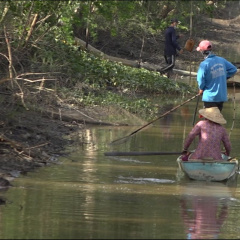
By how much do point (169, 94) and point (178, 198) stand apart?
12.3m

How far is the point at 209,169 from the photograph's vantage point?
11281mm

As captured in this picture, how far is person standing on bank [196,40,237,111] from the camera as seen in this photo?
12617mm

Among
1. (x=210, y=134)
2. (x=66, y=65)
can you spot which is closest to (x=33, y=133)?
(x=210, y=134)

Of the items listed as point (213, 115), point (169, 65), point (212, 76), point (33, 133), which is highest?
point (212, 76)

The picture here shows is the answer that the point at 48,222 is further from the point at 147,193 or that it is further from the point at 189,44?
the point at 189,44

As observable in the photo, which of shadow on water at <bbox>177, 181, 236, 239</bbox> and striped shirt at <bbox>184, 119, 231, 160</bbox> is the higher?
striped shirt at <bbox>184, 119, 231, 160</bbox>

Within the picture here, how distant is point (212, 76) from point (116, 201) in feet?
12.1

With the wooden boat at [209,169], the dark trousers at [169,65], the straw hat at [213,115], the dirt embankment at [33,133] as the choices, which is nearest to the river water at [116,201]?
the wooden boat at [209,169]

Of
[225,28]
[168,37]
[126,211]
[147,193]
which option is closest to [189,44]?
[168,37]

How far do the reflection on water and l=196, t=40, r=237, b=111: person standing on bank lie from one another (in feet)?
6.31

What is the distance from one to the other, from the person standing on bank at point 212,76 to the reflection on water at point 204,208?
1.92 metres

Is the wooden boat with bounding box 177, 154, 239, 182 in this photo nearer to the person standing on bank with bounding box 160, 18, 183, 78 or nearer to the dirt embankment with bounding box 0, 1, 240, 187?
the dirt embankment with bounding box 0, 1, 240, 187

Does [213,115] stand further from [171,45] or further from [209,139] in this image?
[171,45]

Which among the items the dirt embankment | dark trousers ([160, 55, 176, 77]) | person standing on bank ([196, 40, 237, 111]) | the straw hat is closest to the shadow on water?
the straw hat
